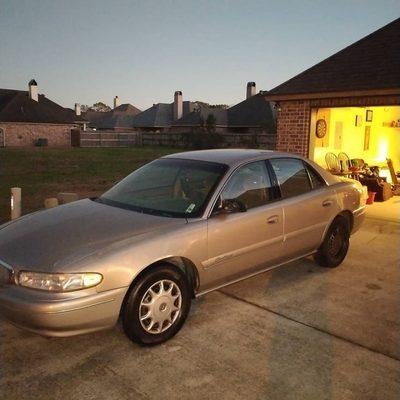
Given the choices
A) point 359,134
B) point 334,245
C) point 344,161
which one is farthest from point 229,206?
point 359,134

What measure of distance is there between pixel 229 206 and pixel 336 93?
20.1ft

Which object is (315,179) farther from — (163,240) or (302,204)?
(163,240)

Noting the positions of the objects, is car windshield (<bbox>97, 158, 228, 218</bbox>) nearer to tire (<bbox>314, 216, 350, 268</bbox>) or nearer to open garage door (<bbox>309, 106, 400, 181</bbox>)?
tire (<bbox>314, 216, 350, 268</bbox>)

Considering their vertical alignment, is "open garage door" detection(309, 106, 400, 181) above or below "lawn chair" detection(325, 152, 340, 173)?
above

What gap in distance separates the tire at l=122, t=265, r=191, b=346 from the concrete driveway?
0.13 metres

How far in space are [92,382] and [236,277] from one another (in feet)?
5.83

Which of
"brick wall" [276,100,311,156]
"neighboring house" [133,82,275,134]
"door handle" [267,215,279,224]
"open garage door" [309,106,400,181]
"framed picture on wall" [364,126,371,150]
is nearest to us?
"door handle" [267,215,279,224]

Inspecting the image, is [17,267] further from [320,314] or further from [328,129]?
[328,129]

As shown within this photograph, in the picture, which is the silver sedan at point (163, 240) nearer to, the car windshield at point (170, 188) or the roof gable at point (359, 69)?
the car windshield at point (170, 188)

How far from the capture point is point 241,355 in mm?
3498

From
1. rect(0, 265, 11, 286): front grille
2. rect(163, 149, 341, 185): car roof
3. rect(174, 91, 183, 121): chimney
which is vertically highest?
rect(174, 91, 183, 121): chimney

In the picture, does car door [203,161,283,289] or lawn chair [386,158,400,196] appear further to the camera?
lawn chair [386,158,400,196]

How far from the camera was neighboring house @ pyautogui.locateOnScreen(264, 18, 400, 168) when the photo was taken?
8789mm

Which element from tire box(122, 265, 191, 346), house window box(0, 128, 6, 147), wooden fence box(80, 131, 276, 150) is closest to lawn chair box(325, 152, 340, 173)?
tire box(122, 265, 191, 346)
